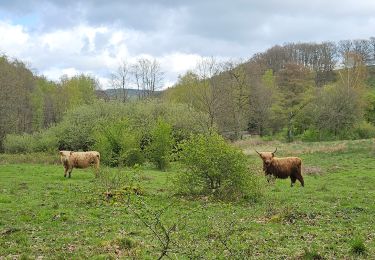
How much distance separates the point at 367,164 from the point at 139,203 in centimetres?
2809

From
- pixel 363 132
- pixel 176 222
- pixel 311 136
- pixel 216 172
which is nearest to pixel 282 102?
pixel 311 136

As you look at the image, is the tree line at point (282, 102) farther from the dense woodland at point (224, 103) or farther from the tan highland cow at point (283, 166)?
the tan highland cow at point (283, 166)

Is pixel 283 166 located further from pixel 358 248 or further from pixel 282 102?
pixel 282 102

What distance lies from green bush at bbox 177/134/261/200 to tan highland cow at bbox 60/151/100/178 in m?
9.03

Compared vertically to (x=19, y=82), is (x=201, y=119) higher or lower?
lower

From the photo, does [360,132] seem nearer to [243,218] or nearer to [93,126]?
[93,126]

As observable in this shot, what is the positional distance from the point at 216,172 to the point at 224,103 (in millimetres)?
42734

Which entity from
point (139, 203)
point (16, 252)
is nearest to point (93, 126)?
point (16, 252)

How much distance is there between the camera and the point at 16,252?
10141mm

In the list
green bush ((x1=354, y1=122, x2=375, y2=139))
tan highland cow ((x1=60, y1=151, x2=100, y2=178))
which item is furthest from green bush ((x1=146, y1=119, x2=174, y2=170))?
green bush ((x1=354, y1=122, x2=375, y2=139))

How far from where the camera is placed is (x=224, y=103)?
59.9 meters

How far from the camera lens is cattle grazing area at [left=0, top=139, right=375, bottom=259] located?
32.1 feet

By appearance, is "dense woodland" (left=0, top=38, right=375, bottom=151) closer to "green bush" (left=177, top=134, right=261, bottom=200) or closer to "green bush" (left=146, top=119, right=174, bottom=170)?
"green bush" (left=146, top=119, right=174, bottom=170)

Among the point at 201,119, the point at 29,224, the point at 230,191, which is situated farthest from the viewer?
the point at 201,119
